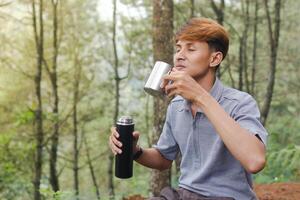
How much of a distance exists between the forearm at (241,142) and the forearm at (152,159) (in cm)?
88

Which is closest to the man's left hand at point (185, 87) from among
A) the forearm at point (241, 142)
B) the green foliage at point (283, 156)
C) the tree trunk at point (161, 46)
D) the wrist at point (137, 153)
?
the forearm at point (241, 142)

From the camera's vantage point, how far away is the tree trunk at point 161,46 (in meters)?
6.07

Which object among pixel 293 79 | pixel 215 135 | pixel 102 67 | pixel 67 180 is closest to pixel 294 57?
pixel 293 79

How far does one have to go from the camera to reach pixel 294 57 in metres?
18.3

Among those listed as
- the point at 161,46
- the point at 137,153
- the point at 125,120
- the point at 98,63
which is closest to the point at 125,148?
the point at 125,120

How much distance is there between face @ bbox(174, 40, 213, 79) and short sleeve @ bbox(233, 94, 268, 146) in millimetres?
302

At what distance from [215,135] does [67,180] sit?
75.5 feet

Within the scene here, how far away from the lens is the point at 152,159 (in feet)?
10.0

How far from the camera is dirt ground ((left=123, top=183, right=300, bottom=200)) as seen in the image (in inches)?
220

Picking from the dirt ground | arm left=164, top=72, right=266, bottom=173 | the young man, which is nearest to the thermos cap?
the young man

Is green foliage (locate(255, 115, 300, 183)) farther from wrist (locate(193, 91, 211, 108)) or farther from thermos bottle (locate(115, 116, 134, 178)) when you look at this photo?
wrist (locate(193, 91, 211, 108))

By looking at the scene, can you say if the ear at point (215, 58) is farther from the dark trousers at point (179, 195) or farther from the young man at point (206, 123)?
the dark trousers at point (179, 195)

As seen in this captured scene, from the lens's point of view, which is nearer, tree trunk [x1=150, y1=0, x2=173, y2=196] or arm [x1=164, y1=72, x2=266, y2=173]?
arm [x1=164, y1=72, x2=266, y2=173]

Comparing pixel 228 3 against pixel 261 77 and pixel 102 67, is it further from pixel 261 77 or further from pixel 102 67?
pixel 102 67
